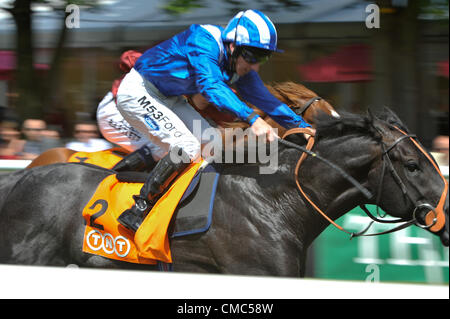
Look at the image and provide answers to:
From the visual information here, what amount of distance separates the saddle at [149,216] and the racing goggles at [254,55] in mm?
666

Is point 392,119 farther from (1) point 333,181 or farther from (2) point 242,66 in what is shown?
(2) point 242,66

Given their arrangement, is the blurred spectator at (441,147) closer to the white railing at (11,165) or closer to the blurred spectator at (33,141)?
the white railing at (11,165)

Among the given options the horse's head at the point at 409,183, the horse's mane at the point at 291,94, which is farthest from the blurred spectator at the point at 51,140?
the horse's head at the point at 409,183

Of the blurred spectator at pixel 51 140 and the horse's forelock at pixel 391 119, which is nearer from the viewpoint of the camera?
the horse's forelock at pixel 391 119

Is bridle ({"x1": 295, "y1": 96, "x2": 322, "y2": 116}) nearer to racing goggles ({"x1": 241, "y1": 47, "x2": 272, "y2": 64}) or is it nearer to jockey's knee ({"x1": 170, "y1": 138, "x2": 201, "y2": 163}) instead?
racing goggles ({"x1": 241, "y1": 47, "x2": 272, "y2": 64})

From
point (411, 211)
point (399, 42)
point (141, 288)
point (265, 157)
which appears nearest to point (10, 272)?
point (141, 288)

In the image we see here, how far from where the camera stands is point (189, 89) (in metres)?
3.68

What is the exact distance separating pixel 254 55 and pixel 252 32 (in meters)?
0.15

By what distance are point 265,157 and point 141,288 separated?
1.21 metres

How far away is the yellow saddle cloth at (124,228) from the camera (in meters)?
3.32

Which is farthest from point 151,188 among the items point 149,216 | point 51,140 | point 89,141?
point 51,140

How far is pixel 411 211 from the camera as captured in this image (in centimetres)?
323

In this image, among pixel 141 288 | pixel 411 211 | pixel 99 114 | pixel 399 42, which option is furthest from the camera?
pixel 399 42

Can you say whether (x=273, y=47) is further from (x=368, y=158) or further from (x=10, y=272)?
(x=10, y=272)
